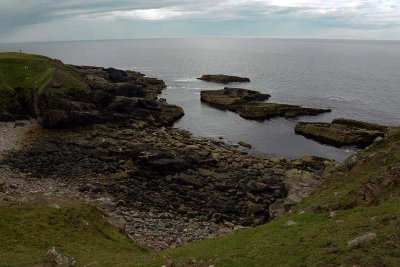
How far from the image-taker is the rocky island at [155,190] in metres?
21.9

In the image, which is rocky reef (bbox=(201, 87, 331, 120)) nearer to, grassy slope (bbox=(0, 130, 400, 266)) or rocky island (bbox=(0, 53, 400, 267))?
rocky island (bbox=(0, 53, 400, 267))

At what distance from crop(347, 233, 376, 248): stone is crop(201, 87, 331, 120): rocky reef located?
2731 inches

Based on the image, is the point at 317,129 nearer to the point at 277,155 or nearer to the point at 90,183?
the point at 277,155

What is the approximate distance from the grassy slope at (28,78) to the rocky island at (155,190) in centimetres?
27

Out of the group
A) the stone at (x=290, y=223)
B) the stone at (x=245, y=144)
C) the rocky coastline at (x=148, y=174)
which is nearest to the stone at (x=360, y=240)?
the stone at (x=290, y=223)

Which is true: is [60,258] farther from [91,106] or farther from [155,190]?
[91,106]

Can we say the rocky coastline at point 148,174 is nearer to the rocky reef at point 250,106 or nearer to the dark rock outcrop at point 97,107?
the dark rock outcrop at point 97,107

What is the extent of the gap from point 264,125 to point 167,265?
64.0 meters

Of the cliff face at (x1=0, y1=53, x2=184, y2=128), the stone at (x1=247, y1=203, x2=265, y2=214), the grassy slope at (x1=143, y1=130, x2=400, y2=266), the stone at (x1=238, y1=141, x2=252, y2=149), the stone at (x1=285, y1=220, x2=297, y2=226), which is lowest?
the stone at (x1=247, y1=203, x2=265, y2=214)

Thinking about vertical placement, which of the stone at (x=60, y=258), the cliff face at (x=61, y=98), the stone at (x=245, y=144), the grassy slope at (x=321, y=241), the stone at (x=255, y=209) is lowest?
the stone at (x=255, y=209)

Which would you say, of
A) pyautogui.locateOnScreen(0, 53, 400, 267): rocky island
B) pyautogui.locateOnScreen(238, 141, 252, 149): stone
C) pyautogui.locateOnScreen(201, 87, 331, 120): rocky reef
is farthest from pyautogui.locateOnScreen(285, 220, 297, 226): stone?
pyautogui.locateOnScreen(201, 87, 331, 120): rocky reef

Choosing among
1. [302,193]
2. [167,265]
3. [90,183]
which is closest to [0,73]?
[90,183]

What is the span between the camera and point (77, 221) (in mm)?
29625

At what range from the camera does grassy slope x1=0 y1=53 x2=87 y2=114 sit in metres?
70.8
